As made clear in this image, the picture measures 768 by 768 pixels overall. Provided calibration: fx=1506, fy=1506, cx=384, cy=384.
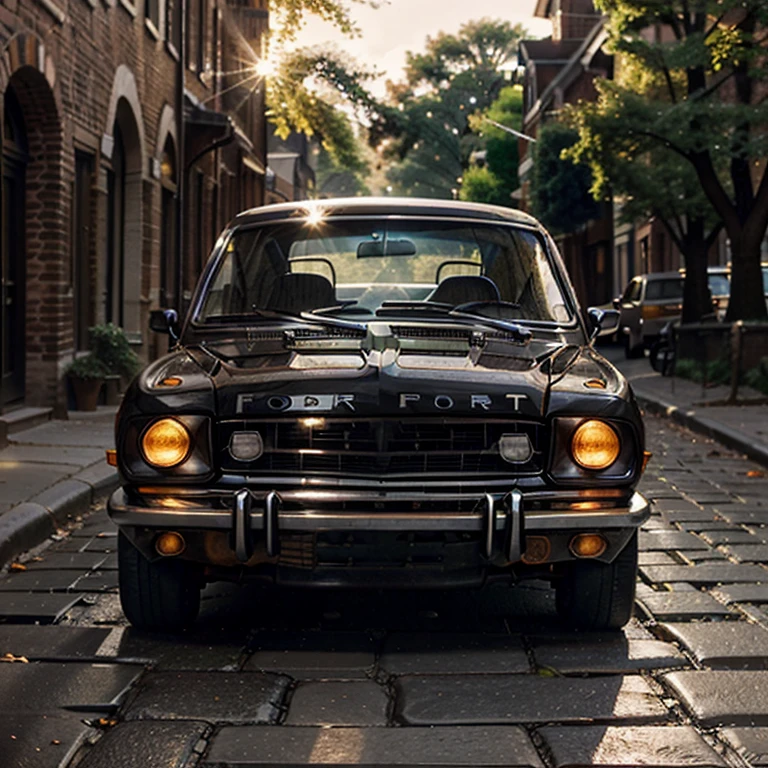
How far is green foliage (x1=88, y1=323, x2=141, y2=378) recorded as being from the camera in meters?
16.4

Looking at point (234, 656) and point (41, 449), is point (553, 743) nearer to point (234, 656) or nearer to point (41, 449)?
point (234, 656)

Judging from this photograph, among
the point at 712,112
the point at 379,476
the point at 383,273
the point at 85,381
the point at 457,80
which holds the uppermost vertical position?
the point at 457,80

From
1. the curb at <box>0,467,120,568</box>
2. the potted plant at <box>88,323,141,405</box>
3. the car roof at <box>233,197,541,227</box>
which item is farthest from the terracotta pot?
the car roof at <box>233,197,541,227</box>

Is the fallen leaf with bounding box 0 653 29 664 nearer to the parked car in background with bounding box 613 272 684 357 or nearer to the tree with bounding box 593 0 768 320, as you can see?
the tree with bounding box 593 0 768 320

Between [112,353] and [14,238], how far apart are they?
2187mm

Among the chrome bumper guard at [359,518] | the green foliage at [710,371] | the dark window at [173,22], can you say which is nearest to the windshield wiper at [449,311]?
the chrome bumper guard at [359,518]

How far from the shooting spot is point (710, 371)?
Answer: 67.3 feet

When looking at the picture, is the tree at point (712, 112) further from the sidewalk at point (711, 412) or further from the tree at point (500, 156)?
the tree at point (500, 156)

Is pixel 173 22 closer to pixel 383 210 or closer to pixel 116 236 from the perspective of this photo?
pixel 116 236

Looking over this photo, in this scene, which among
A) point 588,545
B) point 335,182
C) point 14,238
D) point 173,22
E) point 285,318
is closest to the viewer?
point 588,545

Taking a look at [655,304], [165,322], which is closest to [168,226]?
[655,304]

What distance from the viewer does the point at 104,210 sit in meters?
18.2

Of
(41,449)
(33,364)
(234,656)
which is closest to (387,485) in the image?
(234,656)

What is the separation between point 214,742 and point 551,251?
3.34m
